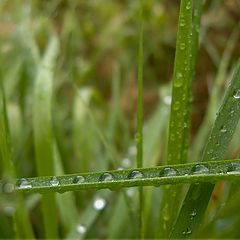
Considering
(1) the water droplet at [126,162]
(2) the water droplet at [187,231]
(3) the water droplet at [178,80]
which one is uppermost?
(1) the water droplet at [126,162]

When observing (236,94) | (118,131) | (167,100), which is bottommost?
(236,94)

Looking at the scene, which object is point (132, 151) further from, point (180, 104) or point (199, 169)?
point (199, 169)

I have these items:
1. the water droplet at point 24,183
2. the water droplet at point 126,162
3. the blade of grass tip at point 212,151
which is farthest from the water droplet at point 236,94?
the water droplet at point 126,162

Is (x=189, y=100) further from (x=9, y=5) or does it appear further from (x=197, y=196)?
(x=9, y=5)

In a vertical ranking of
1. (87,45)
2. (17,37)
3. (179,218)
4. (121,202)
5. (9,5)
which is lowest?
(179,218)

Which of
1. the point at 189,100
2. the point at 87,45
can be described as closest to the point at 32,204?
the point at 189,100

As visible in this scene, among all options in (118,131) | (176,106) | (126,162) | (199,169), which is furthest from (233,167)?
(118,131)

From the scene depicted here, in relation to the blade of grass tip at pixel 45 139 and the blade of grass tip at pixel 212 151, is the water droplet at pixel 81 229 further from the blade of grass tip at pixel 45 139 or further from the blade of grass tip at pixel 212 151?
the blade of grass tip at pixel 212 151
